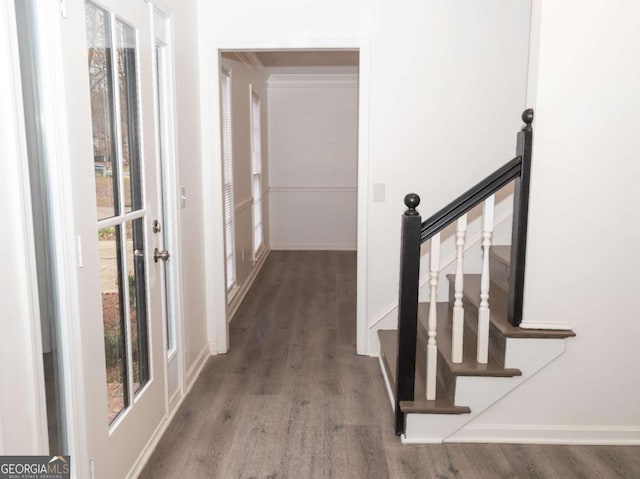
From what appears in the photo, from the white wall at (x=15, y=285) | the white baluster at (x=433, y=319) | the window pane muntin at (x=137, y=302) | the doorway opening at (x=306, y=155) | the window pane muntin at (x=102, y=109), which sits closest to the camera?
the white wall at (x=15, y=285)

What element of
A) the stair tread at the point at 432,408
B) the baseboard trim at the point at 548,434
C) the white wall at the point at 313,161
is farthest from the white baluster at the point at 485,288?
the white wall at the point at 313,161

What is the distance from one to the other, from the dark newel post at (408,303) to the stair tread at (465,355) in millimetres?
217

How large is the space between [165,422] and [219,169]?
163 centimetres

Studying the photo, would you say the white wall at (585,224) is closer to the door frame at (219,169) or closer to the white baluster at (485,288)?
the white baluster at (485,288)

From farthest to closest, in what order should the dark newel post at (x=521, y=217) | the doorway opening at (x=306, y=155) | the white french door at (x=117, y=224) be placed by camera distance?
1. the doorway opening at (x=306, y=155)
2. the dark newel post at (x=521, y=217)
3. the white french door at (x=117, y=224)

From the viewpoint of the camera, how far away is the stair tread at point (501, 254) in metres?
3.16

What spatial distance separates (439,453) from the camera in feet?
8.68

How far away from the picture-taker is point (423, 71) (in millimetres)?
3584

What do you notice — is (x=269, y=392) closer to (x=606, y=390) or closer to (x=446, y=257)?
(x=446, y=257)

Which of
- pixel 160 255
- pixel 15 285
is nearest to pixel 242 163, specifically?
pixel 160 255

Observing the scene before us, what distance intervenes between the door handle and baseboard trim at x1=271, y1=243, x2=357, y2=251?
5133 millimetres

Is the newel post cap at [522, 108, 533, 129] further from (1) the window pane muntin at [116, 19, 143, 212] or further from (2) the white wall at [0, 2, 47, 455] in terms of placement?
(2) the white wall at [0, 2, 47, 455]

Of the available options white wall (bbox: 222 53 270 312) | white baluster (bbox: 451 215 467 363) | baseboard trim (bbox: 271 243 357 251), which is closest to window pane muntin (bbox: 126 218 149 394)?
white baluster (bbox: 451 215 467 363)

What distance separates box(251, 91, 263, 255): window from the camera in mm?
6777
